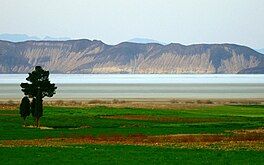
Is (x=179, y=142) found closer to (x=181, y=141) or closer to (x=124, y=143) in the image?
(x=181, y=141)

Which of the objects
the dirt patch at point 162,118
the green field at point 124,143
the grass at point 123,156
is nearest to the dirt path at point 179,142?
the green field at point 124,143

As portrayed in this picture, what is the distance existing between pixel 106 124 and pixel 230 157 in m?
35.1

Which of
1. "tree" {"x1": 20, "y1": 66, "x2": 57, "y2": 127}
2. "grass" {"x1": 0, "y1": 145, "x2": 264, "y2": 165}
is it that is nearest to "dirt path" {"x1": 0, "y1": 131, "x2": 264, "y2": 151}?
"grass" {"x1": 0, "y1": 145, "x2": 264, "y2": 165}

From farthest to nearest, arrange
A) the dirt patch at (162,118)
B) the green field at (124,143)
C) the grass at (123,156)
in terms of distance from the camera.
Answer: the dirt patch at (162,118) → the green field at (124,143) → the grass at (123,156)

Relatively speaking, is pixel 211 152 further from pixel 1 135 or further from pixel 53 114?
pixel 53 114

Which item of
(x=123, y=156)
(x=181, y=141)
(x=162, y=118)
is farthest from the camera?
(x=162, y=118)

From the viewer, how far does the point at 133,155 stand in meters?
32.5

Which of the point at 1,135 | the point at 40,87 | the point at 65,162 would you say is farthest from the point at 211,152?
the point at 40,87

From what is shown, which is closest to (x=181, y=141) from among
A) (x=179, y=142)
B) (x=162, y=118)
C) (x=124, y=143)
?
(x=179, y=142)

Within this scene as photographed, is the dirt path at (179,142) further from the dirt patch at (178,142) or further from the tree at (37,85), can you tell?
the tree at (37,85)

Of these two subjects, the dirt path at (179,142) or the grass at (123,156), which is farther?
the dirt path at (179,142)

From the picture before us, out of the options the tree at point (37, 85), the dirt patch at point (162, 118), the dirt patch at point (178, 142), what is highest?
the tree at point (37, 85)

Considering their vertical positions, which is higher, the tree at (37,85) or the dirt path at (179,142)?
the tree at (37,85)

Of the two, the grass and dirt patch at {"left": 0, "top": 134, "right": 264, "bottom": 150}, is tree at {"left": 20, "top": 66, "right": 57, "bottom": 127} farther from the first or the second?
the grass
